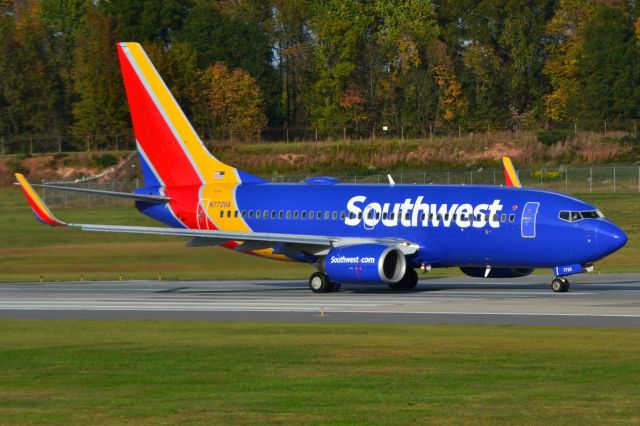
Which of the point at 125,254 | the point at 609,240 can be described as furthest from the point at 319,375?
the point at 125,254

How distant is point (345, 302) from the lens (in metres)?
38.6

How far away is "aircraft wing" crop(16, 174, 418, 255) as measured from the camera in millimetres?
42500

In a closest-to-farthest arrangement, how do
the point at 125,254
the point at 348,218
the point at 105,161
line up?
the point at 348,218
the point at 125,254
the point at 105,161

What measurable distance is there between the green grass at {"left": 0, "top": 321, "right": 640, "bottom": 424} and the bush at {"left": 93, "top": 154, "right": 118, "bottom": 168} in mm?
69513

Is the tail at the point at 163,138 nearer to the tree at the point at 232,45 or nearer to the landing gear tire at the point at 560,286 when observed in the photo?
the landing gear tire at the point at 560,286

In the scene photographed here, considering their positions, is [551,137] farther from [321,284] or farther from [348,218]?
[321,284]

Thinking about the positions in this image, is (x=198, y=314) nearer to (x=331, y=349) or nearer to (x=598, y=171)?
(x=331, y=349)

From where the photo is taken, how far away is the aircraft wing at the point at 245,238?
42500 millimetres

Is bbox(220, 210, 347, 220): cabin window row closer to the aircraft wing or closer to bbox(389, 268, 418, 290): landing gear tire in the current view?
the aircraft wing

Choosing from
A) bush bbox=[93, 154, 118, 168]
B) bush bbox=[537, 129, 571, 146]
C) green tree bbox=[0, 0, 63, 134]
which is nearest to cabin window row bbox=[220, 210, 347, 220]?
bush bbox=[93, 154, 118, 168]

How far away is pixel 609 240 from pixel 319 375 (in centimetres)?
2009

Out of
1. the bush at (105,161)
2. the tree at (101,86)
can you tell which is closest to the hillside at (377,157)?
the bush at (105,161)

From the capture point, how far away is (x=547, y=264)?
134 ft

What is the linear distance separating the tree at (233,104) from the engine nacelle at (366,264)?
71.9m
